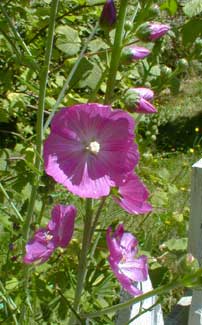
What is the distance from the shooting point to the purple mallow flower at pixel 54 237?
3.14 ft

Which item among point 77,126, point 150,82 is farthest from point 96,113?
point 150,82

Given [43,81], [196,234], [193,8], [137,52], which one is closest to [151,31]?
[137,52]

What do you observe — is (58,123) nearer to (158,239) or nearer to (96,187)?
(96,187)

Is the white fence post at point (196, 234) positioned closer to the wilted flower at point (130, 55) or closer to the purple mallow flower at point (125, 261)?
the purple mallow flower at point (125, 261)

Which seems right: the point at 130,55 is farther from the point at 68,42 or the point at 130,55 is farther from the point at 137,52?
the point at 68,42

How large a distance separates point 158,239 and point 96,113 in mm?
1863

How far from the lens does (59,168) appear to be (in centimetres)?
89

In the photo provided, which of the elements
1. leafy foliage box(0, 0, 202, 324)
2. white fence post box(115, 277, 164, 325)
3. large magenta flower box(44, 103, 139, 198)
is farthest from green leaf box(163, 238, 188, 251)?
large magenta flower box(44, 103, 139, 198)

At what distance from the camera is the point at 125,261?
1.04 m

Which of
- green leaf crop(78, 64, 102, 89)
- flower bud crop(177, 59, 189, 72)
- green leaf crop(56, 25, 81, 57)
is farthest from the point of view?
green leaf crop(56, 25, 81, 57)

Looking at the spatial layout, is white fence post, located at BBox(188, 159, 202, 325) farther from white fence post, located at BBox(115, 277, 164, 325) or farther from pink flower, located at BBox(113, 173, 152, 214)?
pink flower, located at BBox(113, 173, 152, 214)

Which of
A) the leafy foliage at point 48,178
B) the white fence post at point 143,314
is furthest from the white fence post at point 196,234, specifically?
the white fence post at point 143,314

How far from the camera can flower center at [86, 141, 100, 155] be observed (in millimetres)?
913

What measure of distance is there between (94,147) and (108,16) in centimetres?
19
